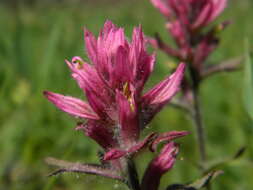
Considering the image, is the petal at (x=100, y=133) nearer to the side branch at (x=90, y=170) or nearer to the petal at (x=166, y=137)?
the side branch at (x=90, y=170)

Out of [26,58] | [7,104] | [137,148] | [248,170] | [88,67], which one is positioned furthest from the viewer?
[26,58]

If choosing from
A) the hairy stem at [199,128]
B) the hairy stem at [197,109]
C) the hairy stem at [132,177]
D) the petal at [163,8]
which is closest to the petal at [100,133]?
the hairy stem at [132,177]

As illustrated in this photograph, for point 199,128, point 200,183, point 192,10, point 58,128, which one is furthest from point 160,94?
point 58,128

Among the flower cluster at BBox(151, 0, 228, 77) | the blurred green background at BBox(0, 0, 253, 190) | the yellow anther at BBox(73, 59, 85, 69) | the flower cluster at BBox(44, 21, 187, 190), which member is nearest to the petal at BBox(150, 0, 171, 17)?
the flower cluster at BBox(151, 0, 228, 77)

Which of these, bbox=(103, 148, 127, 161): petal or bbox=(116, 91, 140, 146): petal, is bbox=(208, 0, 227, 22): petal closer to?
bbox=(116, 91, 140, 146): petal

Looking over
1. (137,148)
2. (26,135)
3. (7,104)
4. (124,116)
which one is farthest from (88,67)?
(7,104)

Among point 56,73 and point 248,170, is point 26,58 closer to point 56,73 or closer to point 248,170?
point 56,73

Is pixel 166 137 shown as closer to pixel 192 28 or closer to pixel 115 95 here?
pixel 115 95
